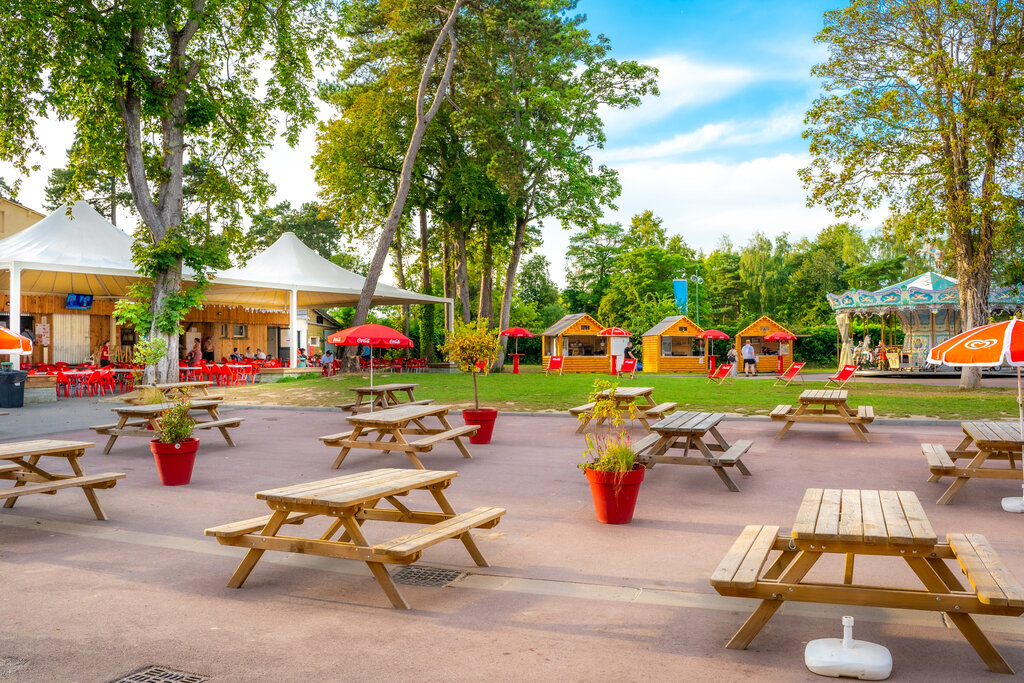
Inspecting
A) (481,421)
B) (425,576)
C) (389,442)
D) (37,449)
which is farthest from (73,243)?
(425,576)

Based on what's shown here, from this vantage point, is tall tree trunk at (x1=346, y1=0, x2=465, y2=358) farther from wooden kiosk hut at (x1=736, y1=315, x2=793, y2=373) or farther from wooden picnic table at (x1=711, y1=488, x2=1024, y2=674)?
wooden picnic table at (x1=711, y1=488, x2=1024, y2=674)

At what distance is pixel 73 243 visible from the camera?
2158 centimetres

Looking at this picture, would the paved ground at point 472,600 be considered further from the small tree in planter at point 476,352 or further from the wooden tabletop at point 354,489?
the small tree in planter at point 476,352

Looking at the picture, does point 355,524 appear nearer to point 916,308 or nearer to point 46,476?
point 46,476

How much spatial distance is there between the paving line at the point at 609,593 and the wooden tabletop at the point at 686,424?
144 inches

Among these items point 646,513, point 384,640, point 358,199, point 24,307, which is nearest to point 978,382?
point 646,513

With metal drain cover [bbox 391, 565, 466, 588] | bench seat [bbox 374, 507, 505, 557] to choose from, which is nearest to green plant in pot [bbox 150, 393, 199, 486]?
metal drain cover [bbox 391, 565, 466, 588]

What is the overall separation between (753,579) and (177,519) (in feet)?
16.3

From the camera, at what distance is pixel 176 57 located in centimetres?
1909

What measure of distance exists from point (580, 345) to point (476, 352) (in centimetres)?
2742

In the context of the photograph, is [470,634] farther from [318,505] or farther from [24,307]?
[24,307]

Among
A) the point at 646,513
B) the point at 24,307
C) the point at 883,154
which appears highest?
the point at 883,154

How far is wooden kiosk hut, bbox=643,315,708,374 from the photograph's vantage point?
122 ft

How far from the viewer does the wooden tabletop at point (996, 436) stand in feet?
23.0
